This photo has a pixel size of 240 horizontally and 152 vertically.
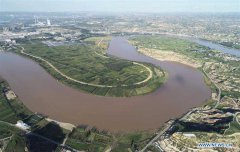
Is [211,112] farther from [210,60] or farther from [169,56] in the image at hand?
[169,56]

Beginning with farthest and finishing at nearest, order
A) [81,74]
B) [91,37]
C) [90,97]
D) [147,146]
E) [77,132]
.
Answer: [91,37] → [81,74] → [90,97] → [77,132] → [147,146]

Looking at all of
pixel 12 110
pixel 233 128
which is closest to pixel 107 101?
pixel 12 110

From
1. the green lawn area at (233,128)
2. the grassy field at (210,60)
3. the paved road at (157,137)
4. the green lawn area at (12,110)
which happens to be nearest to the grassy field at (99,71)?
the green lawn area at (12,110)

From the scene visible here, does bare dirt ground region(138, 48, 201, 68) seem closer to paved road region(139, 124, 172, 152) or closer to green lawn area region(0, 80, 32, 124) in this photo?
paved road region(139, 124, 172, 152)

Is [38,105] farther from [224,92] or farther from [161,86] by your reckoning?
[224,92]

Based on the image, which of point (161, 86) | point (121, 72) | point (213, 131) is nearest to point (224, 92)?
point (161, 86)

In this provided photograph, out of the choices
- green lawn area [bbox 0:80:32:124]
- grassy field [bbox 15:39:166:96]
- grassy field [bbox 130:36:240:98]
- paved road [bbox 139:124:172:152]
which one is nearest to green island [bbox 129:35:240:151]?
grassy field [bbox 130:36:240:98]
